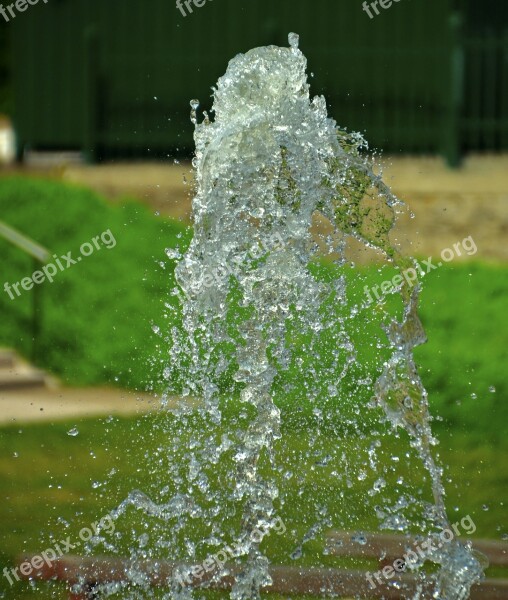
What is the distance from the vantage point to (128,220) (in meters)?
11.0

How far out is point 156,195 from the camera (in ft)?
40.9

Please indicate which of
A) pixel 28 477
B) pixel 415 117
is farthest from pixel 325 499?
pixel 415 117

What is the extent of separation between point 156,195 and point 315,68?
7.18 feet

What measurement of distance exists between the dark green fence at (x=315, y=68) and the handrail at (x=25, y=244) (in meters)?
3.13

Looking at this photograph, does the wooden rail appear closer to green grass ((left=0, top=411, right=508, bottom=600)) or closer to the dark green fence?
green grass ((left=0, top=411, right=508, bottom=600))

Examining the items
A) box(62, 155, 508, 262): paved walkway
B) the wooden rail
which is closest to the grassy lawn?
the wooden rail

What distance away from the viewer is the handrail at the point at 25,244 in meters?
10.1

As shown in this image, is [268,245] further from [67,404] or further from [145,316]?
[145,316]

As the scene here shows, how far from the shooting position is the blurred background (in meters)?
8.19

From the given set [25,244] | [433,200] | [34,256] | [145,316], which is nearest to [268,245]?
[145,316]

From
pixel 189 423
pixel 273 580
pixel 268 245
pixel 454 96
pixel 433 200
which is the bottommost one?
pixel 189 423

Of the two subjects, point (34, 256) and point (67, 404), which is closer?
point (67, 404)

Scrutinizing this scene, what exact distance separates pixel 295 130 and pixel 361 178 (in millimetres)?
392

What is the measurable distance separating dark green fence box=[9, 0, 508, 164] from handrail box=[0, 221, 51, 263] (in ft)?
10.3
